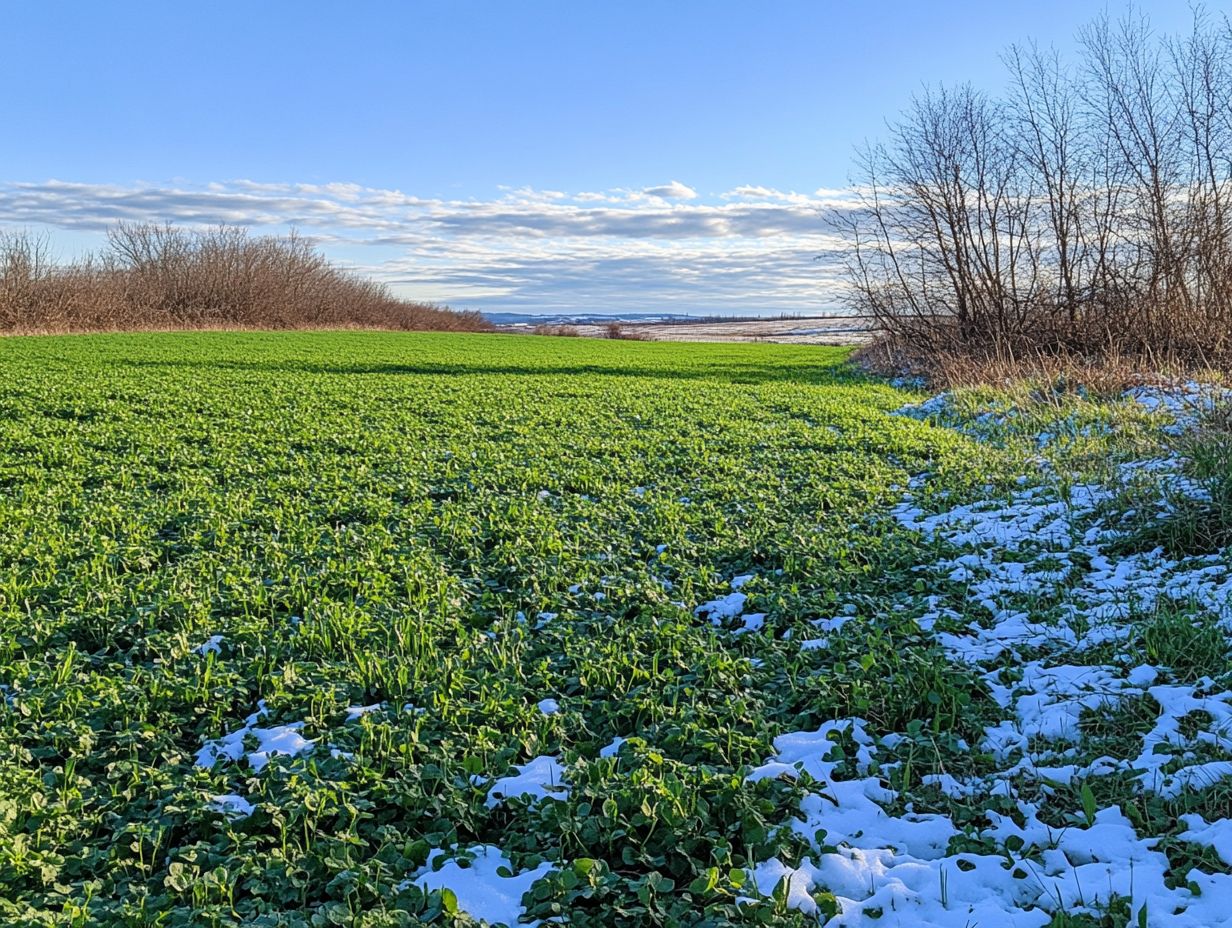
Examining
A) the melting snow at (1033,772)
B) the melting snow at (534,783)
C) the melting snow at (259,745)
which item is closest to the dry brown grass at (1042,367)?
the melting snow at (1033,772)

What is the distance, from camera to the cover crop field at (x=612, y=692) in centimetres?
327

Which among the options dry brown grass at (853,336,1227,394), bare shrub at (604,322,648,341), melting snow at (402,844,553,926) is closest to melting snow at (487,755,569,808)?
melting snow at (402,844,553,926)

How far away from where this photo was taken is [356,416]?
14562mm

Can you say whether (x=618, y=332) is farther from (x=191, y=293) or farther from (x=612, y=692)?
(x=612, y=692)

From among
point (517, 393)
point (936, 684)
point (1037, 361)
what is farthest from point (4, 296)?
point (936, 684)

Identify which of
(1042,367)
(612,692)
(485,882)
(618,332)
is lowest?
(485,882)

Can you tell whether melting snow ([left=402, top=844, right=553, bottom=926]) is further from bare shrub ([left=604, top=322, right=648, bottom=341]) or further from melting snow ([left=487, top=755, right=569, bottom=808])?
bare shrub ([left=604, top=322, right=648, bottom=341])

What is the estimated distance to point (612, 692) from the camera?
492 centimetres

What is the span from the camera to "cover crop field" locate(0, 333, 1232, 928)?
3268 millimetres

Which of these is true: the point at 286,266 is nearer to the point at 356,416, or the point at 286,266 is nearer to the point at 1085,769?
the point at 356,416

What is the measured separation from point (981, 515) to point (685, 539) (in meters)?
3.19

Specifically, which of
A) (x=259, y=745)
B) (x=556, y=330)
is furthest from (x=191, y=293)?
(x=259, y=745)

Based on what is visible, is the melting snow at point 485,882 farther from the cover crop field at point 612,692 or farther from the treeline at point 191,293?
the treeline at point 191,293

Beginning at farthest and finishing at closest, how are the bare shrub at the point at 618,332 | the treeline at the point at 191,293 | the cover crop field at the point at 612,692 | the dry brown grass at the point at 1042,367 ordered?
the bare shrub at the point at 618,332 < the treeline at the point at 191,293 < the dry brown grass at the point at 1042,367 < the cover crop field at the point at 612,692
